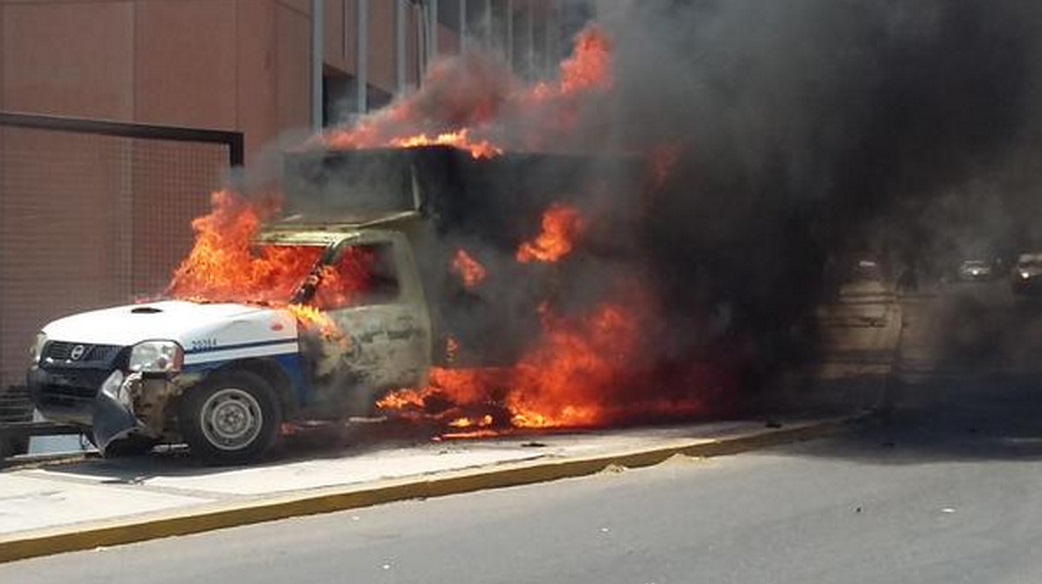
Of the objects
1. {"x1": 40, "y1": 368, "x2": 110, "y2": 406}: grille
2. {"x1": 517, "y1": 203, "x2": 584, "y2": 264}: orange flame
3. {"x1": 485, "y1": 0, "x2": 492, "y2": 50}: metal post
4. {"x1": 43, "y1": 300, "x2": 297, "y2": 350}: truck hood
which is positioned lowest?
{"x1": 40, "y1": 368, "x2": 110, "y2": 406}: grille

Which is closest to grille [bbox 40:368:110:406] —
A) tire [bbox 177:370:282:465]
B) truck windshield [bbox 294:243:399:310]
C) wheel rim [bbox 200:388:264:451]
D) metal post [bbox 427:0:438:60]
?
tire [bbox 177:370:282:465]

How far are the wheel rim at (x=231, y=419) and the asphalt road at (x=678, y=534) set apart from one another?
65.1 inches

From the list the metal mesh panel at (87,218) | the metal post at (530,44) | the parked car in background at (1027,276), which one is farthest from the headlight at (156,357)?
the parked car in background at (1027,276)

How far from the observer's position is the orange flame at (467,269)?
38.0ft

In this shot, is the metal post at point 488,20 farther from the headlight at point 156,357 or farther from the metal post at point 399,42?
the headlight at point 156,357

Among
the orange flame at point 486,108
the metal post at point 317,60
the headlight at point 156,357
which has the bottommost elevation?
the headlight at point 156,357

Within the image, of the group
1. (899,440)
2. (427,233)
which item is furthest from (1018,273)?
(427,233)

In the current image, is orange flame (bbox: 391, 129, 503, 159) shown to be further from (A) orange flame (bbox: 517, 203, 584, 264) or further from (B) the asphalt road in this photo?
(B) the asphalt road

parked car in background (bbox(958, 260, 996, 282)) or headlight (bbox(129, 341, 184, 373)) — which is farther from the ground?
parked car in background (bbox(958, 260, 996, 282))

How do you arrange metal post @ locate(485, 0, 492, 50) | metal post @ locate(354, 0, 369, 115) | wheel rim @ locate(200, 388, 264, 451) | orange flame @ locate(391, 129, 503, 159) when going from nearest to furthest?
wheel rim @ locate(200, 388, 264, 451)
orange flame @ locate(391, 129, 503, 159)
metal post @ locate(354, 0, 369, 115)
metal post @ locate(485, 0, 492, 50)

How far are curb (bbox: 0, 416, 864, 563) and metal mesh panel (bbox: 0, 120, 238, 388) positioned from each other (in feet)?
14.9

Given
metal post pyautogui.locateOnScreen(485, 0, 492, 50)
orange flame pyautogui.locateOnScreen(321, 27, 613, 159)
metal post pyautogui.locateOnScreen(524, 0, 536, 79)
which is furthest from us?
metal post pyautogui.locateOnScreen(485, 0, 492, 50)

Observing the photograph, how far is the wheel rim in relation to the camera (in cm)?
981

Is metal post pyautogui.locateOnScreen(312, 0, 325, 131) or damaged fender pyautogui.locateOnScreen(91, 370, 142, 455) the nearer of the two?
damaged fender pyautogui.locateOnScreen(91, 370, 142, 455)
